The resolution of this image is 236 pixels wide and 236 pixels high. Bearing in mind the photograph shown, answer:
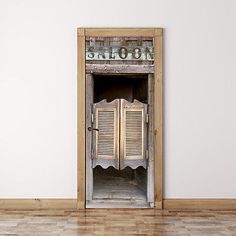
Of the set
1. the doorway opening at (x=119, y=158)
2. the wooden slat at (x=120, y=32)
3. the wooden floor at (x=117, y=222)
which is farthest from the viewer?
the doorway opening at (x=119, y=158)

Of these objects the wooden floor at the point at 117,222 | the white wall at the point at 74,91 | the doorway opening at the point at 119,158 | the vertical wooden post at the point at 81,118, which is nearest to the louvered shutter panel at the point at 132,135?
the doorway opening at the point at 119,158

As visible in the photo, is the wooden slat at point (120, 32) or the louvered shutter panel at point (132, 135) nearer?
the wooden slat at point (120, 32)

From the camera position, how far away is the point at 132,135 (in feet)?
14.3

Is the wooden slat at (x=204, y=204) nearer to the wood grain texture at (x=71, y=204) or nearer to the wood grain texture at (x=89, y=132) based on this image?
the wood grain texture at (x=71, y=204)

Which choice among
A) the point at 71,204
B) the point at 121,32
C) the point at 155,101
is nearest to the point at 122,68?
the point at 121,32

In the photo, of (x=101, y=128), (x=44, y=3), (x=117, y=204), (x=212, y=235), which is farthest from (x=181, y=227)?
(x=44, y=3)

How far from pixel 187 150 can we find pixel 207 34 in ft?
4.04

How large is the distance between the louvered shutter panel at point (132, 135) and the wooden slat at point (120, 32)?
0.70 metres

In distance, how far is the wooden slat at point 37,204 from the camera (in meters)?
4.18

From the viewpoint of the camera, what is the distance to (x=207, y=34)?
4230 millimetres

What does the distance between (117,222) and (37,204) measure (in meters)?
0.97

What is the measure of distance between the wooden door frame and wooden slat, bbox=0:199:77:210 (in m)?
0.11

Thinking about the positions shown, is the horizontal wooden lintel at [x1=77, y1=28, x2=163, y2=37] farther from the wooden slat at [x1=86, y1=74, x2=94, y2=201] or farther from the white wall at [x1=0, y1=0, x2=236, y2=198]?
the wooden slat at [x1=86, y1=74, x2=94, y2=201]

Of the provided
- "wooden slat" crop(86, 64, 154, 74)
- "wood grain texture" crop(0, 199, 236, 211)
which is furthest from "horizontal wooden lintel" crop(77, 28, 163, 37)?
"wood grain texture" crop(0, 199, 236, 211)
